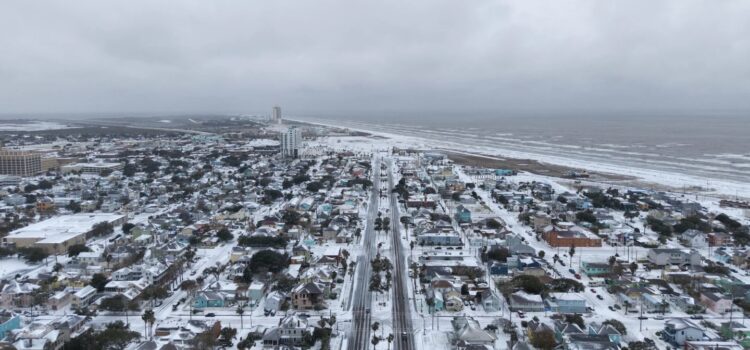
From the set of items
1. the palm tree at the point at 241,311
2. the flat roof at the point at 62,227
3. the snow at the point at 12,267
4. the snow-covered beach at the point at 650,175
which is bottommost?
the snow at the point at 12,267

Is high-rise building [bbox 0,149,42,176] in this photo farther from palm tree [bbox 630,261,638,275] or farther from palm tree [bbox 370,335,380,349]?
palm tree [bbox 630,261,638,275]

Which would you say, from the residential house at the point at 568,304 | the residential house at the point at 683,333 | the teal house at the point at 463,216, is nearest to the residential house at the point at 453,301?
the residential house at the point at 568,304

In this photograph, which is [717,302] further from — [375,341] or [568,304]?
[375,341]

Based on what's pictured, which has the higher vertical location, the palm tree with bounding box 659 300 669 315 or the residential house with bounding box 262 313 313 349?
the palm tree with bounding box 659 300 669 315

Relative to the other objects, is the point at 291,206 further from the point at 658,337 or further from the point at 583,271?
the point at 658,337

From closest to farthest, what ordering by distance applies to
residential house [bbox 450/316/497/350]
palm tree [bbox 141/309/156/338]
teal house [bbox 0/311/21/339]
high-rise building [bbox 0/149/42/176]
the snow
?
1. residential house [bbox 450/316/497/350]
2. teal house [bbox 0/311/21/339]
3. palm tree [bbox 141/309/156/338]
4. the snow
5. high-rise building [bbox 0/149/42/176]

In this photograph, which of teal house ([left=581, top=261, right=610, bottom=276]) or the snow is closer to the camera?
teal house ([left=581, top=261, right=610, bottom=276])

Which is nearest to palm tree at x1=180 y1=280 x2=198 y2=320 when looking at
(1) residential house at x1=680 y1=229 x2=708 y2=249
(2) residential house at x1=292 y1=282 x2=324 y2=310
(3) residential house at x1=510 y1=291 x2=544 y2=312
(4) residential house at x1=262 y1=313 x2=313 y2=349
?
(2) residential house at x1=292 y1=282 x2=324 y2=310

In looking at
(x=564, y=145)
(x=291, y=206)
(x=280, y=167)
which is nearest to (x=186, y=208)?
(x=291, y=206)

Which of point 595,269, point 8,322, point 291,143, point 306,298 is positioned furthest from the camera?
point 291,143

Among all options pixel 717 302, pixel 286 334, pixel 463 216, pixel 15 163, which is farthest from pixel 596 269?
pixel 15 163

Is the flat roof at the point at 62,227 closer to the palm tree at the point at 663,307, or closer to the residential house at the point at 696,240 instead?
the palm tree at the point at 663,307
